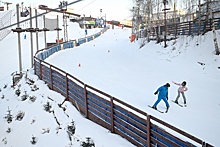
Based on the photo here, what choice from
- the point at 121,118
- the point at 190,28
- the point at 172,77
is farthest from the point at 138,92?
the point at 190,28

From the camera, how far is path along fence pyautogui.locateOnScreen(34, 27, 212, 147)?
5.83 m

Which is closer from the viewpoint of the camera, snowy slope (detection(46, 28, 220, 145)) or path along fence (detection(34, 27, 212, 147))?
path along fence (detection(34, 27, 212, 147))

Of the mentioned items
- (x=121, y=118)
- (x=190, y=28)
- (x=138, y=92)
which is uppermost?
(x=190, y=28)

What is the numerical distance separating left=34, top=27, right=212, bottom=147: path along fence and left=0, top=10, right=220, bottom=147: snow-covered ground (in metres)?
0.33

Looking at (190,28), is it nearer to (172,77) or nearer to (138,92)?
(172,77)

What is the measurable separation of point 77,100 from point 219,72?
10.2 m

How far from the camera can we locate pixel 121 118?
24.7ft

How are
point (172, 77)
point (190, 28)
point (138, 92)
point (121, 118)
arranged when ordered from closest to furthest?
1. point (121, 118)
2. point (138, 92)
3. point (172, 77)
4. point (190, 28)

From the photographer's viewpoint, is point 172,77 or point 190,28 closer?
point 172,77

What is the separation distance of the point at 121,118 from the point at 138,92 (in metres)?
5.77

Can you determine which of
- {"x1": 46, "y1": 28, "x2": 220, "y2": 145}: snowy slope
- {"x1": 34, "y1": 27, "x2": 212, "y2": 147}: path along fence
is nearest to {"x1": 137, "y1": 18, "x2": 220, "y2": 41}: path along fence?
{"x1": 46, "y1": 28, "x2": 220, "y2": 145}: snowy slope

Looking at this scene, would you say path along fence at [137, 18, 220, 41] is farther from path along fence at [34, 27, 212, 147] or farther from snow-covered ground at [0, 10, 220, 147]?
path along fence at [34, 27, 212, 147]

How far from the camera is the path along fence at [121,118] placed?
5.83m

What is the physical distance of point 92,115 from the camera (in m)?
9.09
